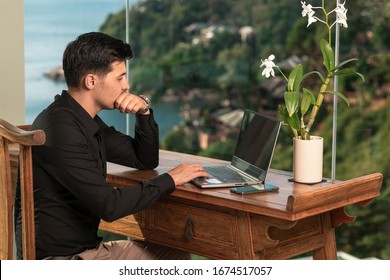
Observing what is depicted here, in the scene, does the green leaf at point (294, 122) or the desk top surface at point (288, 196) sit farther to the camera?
the green leaf at point (294, 122)

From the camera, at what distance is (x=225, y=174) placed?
10.0 ft

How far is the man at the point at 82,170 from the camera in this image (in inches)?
108

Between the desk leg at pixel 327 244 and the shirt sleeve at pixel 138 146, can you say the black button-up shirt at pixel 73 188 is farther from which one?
the desk leg at pixel 327 244

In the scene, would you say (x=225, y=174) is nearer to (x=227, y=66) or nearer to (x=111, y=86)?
(x=111, y=86)

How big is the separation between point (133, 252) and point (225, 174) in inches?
16.6

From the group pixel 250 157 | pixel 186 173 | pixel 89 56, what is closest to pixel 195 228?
pixel 186 173

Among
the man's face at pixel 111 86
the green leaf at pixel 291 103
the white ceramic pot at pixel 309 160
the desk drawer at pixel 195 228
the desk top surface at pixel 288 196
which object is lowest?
the desk drawer at pixel 195 228

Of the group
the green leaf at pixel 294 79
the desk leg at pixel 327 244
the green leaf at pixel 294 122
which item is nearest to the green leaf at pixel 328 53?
the green leaf at pixel 294 79

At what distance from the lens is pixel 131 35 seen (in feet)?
16.7

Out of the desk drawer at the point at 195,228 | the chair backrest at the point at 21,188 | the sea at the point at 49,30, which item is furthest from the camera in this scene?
the sea at the point at 49,30

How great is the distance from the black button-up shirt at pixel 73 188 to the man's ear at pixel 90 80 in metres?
0.07

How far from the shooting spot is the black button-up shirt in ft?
9.01
